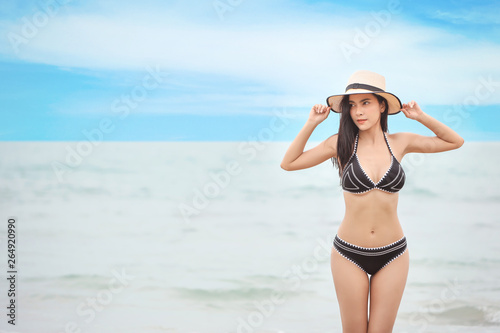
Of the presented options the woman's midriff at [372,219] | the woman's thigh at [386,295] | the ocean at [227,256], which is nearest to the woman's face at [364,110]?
the woman's midriff at [372,219]

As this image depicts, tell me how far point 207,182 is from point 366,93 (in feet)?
54.3

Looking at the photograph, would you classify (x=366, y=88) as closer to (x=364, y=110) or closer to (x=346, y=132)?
(x=364, y=110)

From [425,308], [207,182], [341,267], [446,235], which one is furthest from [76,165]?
[341,267]

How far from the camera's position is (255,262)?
7684 millimetres

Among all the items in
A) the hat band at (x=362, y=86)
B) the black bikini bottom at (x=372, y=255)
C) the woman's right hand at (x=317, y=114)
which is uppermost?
the hat band at (x=362, y=86)

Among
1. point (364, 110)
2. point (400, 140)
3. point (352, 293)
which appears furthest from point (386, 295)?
point (364, 110)

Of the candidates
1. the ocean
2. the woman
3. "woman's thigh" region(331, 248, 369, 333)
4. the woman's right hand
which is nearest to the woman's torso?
the woman

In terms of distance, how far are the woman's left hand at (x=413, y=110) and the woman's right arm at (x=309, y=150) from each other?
42 cm

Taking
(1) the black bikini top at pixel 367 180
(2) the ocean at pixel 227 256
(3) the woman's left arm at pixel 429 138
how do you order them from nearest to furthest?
(1) the black bikini top at pixel 367 180 → (3) the woman's left arm at pixel 429 138 → (2) the ocean at pixel 227 256

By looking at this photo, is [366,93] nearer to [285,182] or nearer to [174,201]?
[174,201]

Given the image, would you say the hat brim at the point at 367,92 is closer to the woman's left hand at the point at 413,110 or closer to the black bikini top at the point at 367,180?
the woman's left hand at the point at 413,110

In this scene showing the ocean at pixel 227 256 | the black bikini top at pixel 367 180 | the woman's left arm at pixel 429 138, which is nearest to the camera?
the black bikini top at pixel 367 180

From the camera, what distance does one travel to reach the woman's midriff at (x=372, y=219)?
2.90m

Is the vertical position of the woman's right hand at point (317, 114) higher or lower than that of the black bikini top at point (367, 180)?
higher
